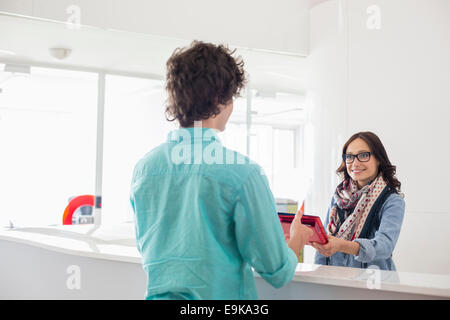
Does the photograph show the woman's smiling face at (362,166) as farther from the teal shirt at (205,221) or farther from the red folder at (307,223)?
the teal shirt at (205,221)

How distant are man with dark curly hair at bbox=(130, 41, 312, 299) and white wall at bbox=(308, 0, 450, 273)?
2.65 metres

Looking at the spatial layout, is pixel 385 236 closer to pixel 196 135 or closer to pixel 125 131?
pixel 196 135

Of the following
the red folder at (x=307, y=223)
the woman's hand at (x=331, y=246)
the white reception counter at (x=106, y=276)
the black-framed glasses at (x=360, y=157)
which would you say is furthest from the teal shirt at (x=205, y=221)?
the black-framed glasses at (x=360, y=157)

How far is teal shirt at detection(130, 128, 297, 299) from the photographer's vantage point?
1.01 metres

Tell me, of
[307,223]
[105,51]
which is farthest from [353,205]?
[105,51]

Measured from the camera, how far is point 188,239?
1.02m

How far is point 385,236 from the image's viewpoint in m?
1.89

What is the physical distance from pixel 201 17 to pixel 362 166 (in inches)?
87.5

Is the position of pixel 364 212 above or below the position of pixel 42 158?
below

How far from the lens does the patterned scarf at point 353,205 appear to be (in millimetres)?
2047

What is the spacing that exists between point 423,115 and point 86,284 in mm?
2707

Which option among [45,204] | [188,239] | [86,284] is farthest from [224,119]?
[45,204]

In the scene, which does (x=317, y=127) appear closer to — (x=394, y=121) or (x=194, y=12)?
(x=394, y=121)

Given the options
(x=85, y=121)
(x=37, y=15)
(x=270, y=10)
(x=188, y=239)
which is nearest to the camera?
(x=188, y=239)
